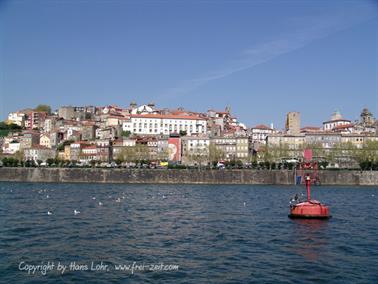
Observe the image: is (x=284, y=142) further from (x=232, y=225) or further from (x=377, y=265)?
(x=377, y=265)

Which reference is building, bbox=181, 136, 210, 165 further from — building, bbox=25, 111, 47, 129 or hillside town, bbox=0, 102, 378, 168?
building, bbox=25, 111, 47, 129

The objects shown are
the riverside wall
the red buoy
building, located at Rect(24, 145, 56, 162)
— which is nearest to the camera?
the red buoy

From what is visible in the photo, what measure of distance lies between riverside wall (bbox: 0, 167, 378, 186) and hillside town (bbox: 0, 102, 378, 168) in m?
10.9

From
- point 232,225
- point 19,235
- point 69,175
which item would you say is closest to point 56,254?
point 19,235

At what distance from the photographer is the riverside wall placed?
288 ft

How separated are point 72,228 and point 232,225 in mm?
9228

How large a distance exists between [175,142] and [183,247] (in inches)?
3663

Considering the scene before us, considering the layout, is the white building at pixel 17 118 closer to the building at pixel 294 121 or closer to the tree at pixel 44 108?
the tree at pixel 44 108

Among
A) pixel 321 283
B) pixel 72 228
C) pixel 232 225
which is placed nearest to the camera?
pixel 321 283

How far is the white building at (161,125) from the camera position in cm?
14050

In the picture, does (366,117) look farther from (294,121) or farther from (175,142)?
(175,142)

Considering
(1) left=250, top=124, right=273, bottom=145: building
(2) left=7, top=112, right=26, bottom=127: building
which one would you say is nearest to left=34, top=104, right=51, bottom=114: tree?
(2) left=7, top=112, right=26, bottom=127: building

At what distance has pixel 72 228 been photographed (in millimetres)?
27391

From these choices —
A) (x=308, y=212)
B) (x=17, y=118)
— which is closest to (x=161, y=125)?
(x=17, y=118)
